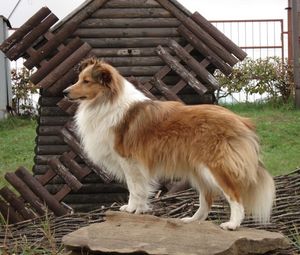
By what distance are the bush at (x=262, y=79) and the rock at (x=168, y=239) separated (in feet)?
34.7

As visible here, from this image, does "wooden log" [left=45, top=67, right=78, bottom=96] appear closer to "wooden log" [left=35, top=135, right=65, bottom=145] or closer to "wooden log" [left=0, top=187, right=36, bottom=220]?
"wooden log" [left=35, top=135, right=65, bottom=145]

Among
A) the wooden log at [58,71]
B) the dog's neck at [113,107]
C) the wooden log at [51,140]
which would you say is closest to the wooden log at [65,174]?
the wooden log at [51,140]

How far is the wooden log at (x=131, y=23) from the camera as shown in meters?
8.95

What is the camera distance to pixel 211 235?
478 cm

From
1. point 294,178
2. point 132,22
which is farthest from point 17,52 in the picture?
point 294,178

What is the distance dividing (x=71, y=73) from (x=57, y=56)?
0.28 m

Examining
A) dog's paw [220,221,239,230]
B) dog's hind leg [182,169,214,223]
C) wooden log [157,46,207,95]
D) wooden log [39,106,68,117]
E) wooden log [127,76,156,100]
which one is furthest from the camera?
wooden log [39,106,68,117]

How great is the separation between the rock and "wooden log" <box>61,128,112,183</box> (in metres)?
3.43

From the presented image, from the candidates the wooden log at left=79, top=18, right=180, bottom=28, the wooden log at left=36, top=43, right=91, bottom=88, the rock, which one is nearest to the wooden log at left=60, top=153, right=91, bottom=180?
the wooden log at left=36, top=43, right=91, bottom=88

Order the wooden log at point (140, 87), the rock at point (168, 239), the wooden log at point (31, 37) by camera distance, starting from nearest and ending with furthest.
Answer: the rock at point (168, 239) < the wooden log at point (140, 87) < the wooden log at point (31, 37)

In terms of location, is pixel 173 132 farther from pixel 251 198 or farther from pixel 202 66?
pixel 202 66

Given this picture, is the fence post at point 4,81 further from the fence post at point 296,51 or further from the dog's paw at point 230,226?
the dog's paw at point 230,226

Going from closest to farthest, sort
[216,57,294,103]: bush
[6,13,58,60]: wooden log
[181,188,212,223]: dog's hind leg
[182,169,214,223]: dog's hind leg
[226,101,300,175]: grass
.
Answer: [182,169,214,223]: dog's hind leg
[181,188,212,223]: dog's hind leg
[6,13,58,60]: wooden log
[226,101,300,175]: grass
[216,57,294,103]: bush

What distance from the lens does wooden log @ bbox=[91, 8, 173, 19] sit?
8.98m
